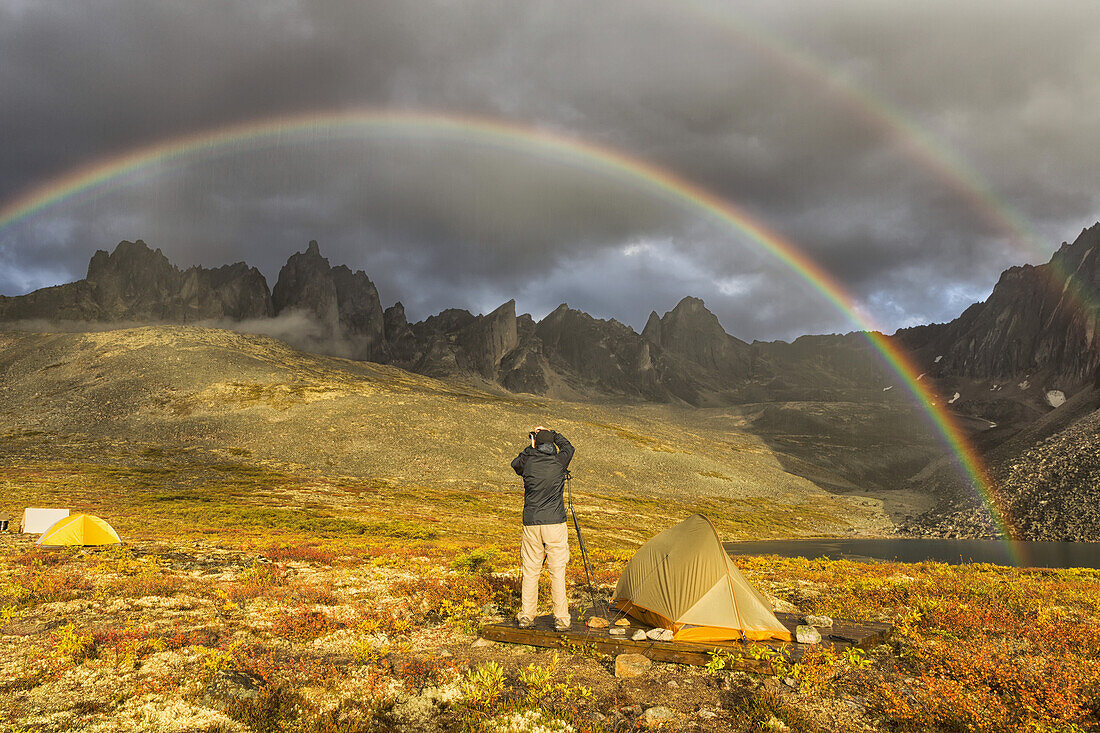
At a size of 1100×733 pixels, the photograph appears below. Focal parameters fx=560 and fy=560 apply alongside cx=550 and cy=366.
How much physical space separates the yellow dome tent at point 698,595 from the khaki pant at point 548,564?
2.15 metres

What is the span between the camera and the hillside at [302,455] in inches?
2955

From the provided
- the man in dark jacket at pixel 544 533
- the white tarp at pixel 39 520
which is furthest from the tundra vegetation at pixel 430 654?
the white tarp at pixel 39 520

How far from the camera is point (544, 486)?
→ 1312 centimetres

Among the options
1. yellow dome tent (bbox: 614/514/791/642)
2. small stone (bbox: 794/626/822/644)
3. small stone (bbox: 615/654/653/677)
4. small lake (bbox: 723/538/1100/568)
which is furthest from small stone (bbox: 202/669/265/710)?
small lake (bbox: 723/538/1100/568)

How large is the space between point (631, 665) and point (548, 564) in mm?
3030

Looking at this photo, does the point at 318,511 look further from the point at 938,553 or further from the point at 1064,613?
the point at 938,553

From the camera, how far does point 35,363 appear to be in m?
153

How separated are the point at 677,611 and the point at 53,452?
125429mm

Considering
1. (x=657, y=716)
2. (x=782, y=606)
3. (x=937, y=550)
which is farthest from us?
(x=937, y=550)

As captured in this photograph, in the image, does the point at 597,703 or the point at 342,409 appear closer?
the point at 597,703

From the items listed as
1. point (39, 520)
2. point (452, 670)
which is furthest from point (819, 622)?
point (39, 520)

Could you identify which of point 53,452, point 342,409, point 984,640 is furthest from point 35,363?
point 984,640

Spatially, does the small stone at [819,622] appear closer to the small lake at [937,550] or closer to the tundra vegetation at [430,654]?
the tundra vegetation at [430,654]

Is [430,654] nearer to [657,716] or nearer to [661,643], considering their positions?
[661,643]
